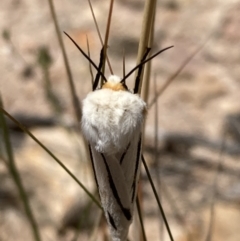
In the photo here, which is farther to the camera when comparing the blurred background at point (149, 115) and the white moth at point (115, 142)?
the blurred background at point (149, 115)

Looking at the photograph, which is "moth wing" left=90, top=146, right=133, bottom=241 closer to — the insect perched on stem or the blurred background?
the insect perched on stem

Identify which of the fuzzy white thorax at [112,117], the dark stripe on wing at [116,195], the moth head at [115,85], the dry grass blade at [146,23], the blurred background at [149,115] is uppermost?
the dry grass blade at [146,23]

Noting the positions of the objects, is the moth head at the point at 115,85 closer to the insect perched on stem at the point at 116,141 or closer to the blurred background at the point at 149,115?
the insect perched on stem at the point at 116,141

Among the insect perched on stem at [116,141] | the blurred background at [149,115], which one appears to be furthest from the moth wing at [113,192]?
the blurred background at [149,115]


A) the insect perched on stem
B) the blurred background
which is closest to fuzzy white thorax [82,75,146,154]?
the insect perched on stem

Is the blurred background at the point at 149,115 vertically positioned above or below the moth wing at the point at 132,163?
below

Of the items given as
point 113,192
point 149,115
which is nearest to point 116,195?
point 113,192

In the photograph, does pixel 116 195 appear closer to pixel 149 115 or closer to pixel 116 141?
pixel 116 141

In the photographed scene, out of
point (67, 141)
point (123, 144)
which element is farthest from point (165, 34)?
point (123, 144)

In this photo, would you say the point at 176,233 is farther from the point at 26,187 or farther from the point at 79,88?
the point at 79,88
